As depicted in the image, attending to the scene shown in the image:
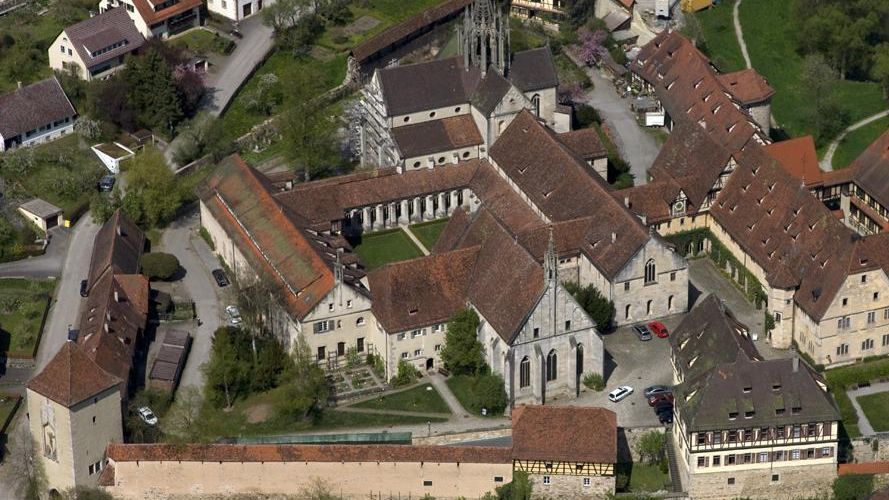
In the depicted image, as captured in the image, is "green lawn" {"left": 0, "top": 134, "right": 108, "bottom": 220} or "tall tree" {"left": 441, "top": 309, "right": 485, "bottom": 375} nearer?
"tall tree" {"left": 441, "top": 309, "right": 485, "bottom": 375}

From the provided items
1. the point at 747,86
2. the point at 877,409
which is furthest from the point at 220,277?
Answer: the point at 877,409

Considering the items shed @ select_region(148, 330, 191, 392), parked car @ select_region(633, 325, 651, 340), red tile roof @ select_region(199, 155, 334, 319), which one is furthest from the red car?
shed @ select_region(148, 330, 191, 392)

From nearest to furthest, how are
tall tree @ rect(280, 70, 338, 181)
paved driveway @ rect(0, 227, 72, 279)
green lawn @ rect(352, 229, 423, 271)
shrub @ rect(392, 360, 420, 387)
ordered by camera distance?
shrub @ rect(392, 360, 420, 387), paved driveway @ rect(0, 227, 72, 279), green lawn @ rect(352, 229, 423, 271), tall tree @ rect(280, 70, 338, 181)

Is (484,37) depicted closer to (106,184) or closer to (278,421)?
(106,184)

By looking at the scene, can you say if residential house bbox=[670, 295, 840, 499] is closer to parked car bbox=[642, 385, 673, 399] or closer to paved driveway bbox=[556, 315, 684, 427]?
paved driveway bbox=[556, 315, 684, 427]

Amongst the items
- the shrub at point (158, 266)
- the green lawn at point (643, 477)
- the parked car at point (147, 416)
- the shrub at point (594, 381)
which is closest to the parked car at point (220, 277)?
the shrub at point (158, 266)

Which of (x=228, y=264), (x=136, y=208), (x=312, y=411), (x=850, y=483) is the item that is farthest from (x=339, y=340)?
(x=850, y=483)
